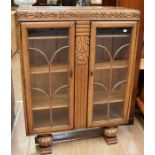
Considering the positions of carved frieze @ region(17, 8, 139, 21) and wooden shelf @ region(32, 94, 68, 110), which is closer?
carved frieze @ region(17, 8, 139, 21)

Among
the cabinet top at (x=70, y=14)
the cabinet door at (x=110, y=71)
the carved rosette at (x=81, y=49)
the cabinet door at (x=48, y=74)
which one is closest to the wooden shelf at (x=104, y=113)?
the cabinet door at (x=110, y=71)

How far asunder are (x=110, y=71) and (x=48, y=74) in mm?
468

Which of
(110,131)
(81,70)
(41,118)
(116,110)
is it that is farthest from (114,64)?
(41,118)

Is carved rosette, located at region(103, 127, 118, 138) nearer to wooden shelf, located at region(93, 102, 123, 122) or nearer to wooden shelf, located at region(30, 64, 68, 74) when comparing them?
wooden shelf, located at region(93, 102, 123, 122)

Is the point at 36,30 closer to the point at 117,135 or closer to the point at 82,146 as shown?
the point at 82,146

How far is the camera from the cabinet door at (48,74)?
1.36 meters

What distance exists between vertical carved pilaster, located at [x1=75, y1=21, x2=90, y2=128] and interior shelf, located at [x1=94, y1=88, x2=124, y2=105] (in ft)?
0.42

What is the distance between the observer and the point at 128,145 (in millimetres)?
1765

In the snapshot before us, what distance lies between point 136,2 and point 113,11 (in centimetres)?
44

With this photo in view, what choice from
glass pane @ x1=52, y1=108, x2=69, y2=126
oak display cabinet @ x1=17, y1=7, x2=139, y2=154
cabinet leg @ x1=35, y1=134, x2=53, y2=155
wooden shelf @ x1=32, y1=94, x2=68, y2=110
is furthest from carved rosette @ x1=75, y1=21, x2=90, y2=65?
cabinet leg @ x1=35, y1=134, x2=53, y2=155

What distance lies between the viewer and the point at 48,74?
149cm

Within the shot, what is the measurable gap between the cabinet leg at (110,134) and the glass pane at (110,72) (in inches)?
4.4

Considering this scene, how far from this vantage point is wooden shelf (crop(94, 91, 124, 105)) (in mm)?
1657
